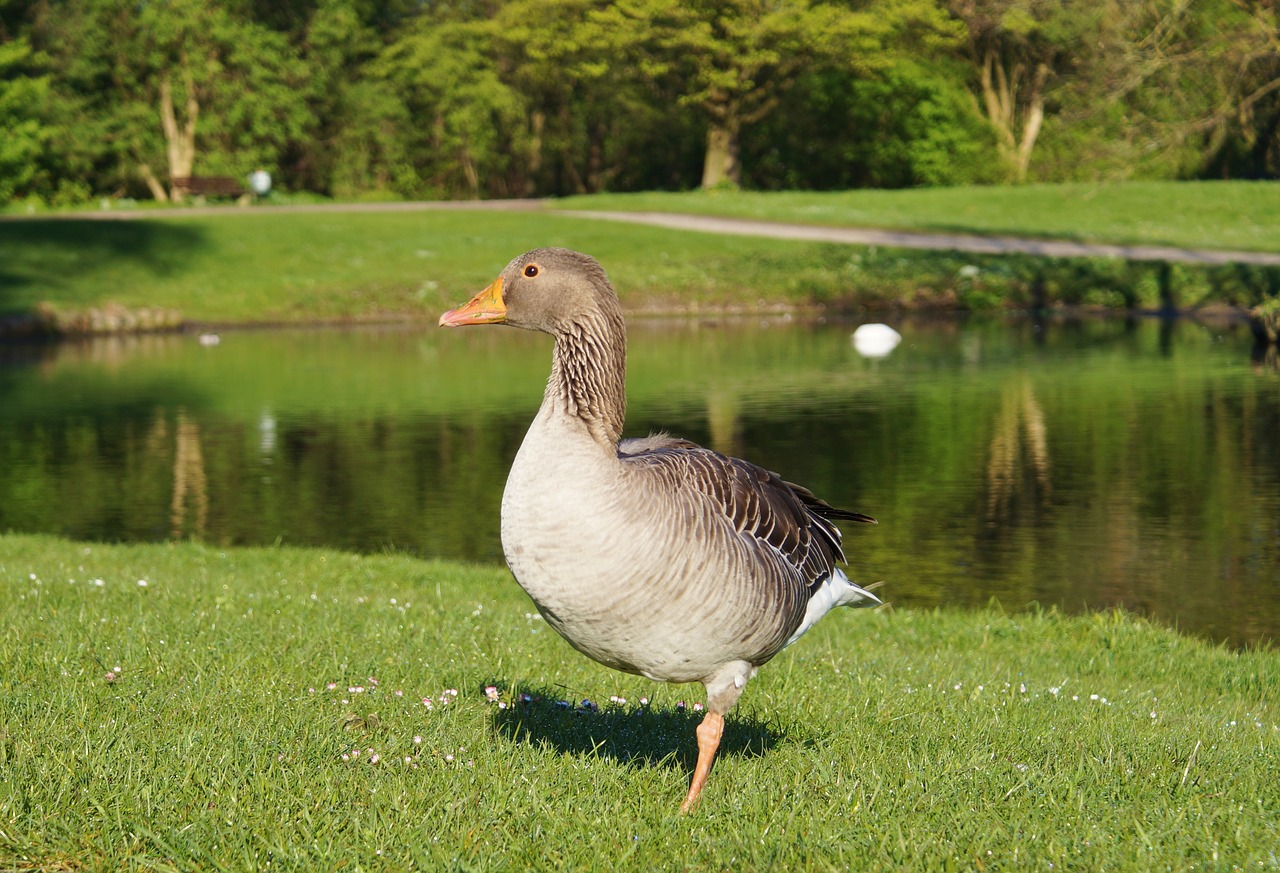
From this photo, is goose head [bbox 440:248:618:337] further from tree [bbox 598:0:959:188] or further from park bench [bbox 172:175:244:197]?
park bench [bbox 172:175:244:197]

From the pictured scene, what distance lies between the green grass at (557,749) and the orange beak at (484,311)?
187 centimetres

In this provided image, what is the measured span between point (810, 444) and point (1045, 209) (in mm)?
34574

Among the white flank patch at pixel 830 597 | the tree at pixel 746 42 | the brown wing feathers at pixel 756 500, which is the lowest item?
the white flank patch at pixel 830 597

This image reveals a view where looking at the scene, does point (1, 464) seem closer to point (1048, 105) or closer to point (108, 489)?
point (108, 489)

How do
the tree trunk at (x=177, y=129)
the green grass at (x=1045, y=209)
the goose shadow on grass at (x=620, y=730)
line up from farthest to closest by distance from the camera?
the tree trunk at (x=177, y=129) < the green grass at (x=1045, y=209) < the goose shadow on grass at (x=620, y=730)

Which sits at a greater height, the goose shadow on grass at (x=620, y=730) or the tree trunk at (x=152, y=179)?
the tree trunk at (x=152, y=179)

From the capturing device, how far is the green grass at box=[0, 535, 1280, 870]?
5.03 metres

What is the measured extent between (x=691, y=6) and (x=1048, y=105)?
68.3 ft

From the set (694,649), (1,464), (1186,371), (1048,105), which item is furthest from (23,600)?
(1048,105)

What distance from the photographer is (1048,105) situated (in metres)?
65.4

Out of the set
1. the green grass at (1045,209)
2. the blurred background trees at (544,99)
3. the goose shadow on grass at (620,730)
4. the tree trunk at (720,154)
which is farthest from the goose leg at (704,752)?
the tree trunk at (720,154)

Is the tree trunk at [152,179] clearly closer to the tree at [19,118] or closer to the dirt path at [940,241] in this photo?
the tree at [19,118]

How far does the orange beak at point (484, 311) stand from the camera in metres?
5.57

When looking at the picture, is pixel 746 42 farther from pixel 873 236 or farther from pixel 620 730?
pixel 620 730
